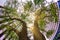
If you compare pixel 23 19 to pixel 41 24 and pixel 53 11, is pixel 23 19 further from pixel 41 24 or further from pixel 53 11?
pixel 53 11

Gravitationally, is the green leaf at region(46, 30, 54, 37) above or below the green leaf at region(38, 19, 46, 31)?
Answer: below

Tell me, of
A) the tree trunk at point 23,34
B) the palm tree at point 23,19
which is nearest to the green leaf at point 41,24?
the palm tree at point 23,19

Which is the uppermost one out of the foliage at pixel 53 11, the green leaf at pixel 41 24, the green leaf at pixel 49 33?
the foliage at pixel 53 11

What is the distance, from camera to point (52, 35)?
1.16 meters

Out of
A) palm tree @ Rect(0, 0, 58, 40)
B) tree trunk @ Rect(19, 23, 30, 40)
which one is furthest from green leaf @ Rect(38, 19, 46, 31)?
tree trunk @ Rect(19, 23, 30, 40)

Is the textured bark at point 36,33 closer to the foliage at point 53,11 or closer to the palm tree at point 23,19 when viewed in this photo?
the palm tree at point 23,19

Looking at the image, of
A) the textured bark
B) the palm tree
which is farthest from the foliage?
the textured bark

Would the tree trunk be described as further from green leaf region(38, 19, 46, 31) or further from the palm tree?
green leaf region(38, 19, 46, 31)

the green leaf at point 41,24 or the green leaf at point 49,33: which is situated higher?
the green leaf at point 41,24

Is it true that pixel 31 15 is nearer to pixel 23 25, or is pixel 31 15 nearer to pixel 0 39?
pixel 23 25

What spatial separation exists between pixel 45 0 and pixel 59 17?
158 millimetres

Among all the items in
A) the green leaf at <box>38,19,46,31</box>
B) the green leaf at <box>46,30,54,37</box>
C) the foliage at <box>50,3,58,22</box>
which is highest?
the foliage at <box>50,3,58,22</box>

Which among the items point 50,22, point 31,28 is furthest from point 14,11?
point 50,22

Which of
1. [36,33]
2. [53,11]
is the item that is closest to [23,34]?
[36,33]
